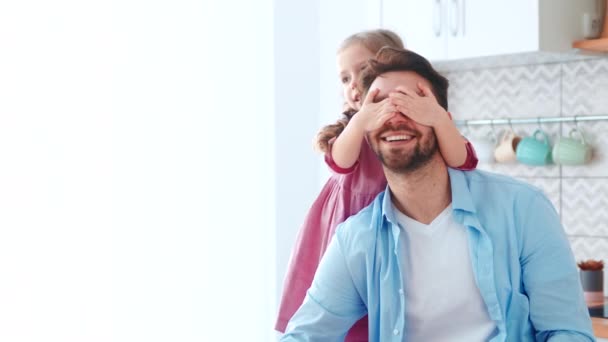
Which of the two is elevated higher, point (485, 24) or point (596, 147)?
point (485, 24)

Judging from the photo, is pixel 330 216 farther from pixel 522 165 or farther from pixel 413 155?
pixel 522 165

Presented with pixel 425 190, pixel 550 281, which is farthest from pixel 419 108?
pixel 550 281

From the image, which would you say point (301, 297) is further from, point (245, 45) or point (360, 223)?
point (245, 45)

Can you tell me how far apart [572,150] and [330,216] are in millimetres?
1373

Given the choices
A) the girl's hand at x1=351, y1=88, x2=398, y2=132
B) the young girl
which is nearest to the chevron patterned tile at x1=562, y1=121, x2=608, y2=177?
the young girl

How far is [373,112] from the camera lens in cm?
168

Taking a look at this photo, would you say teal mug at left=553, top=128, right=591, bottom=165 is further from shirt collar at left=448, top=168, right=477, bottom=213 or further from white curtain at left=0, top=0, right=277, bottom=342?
shirt collar at left=448, top=168, right=477, bottom=213

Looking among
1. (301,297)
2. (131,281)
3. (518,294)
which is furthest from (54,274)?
(518,294)

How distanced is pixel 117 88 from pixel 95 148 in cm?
20

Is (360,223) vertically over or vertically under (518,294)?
over

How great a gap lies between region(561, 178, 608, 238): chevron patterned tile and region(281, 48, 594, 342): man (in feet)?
5.09

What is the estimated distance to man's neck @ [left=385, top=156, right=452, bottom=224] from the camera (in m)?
1.68

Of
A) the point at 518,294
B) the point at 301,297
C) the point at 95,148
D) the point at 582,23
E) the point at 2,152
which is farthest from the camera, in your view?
the point at 582,23

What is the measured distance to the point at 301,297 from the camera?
81.8 inches
